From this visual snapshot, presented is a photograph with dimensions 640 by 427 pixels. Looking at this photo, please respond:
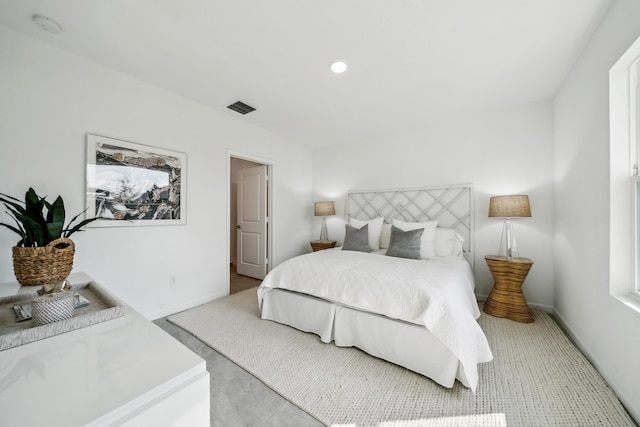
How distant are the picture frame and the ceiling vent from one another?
871 millimetres

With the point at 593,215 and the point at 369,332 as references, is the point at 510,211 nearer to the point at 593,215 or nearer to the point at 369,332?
the point at 593,215

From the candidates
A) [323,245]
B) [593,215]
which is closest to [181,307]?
[323,245]

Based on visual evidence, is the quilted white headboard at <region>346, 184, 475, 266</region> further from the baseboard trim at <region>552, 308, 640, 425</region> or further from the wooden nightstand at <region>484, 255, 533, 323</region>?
the baseboard trim at <region>552, 308, 640, 425</region>

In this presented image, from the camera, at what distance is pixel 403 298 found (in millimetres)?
1829

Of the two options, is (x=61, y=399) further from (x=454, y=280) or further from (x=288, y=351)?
(x=454, y=280)

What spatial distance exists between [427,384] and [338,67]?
106 inches

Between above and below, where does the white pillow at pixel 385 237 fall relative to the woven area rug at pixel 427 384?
above

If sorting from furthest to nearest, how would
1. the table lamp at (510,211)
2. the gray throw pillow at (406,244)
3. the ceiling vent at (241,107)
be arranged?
1. the ceiling vent at (241,107)
2. the gray throw pillow at (406,244)
3. the table lamp at (510,211)

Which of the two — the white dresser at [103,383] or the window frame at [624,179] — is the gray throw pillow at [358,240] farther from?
the white dresser at [103,383]

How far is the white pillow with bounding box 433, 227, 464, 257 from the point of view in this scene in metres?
3.05

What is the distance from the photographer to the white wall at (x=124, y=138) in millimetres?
1884

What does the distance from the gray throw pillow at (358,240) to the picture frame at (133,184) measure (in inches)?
83.8

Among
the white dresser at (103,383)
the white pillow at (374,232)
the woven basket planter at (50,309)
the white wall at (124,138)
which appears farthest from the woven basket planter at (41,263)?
the white pillow at (374,232)

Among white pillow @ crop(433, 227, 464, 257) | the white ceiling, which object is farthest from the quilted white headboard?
the white ceiling
